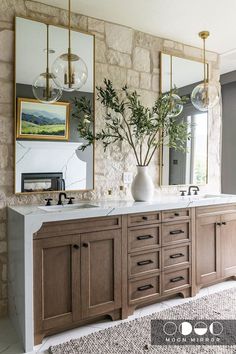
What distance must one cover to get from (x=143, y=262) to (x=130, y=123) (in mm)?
1452

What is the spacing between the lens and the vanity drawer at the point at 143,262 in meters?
2.70

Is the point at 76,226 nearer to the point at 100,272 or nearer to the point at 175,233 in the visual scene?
the point at 100,272

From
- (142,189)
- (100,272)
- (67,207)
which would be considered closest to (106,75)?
(142,189)

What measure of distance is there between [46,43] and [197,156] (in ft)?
7.51

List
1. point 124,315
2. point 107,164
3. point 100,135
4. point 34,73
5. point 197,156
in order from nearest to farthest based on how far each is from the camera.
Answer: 1. point 124,315
2. point 34,73
3. point 100,135
4. point 107,164
5. point 197,156

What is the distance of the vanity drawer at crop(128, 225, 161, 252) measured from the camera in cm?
269

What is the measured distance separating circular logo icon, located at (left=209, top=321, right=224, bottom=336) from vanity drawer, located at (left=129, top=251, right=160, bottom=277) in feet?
2.13

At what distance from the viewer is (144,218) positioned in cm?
276

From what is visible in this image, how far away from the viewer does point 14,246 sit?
97.9 inches

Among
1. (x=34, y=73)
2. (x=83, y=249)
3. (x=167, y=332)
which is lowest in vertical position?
(x=167, y=332)

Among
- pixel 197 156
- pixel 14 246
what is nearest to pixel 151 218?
pixel 14 246

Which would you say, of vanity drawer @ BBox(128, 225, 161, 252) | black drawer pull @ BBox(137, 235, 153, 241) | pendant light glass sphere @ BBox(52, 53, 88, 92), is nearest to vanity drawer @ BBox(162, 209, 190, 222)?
vanity drawer @ BBox(128, 225, 161, 252)

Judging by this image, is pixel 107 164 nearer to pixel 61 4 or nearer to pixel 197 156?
pixel 197 156

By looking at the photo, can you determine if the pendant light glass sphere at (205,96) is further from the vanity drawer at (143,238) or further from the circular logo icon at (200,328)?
the circular logo icon at (200,328)
